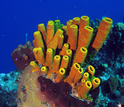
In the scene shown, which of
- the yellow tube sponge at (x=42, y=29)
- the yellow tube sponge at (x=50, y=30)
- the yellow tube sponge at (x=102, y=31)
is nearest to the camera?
the yellow tube sponge at (x=102, y=31)

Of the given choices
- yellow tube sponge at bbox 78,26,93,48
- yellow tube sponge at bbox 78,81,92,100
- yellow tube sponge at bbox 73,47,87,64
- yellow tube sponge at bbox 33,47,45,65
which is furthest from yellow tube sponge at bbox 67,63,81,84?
yellow tube sponge at bbox 33,47,45,65

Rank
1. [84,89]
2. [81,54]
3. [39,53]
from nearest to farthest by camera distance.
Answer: [84,89], [81,54], [39,53]

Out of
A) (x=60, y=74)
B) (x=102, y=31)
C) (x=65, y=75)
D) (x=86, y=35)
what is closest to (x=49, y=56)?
(x=60, y=74)

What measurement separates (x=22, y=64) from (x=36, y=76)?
5.66 feet

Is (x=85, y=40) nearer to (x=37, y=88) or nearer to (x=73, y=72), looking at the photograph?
(x=73, y=72)

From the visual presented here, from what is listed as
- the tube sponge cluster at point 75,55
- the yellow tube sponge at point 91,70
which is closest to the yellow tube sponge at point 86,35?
the tube sponge cluster at point 75,55

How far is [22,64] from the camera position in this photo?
3840mm

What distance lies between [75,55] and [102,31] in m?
0.79

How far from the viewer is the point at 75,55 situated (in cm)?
235

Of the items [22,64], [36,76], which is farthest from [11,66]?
[36,76]

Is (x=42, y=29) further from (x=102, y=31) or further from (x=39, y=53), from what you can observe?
(x=102, y=31)

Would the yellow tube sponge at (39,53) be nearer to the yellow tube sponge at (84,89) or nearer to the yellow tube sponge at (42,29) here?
the yellow tube sponge at (42,29)

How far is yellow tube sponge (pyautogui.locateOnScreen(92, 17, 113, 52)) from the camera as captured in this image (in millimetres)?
1881

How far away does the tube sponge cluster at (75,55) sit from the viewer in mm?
1918
